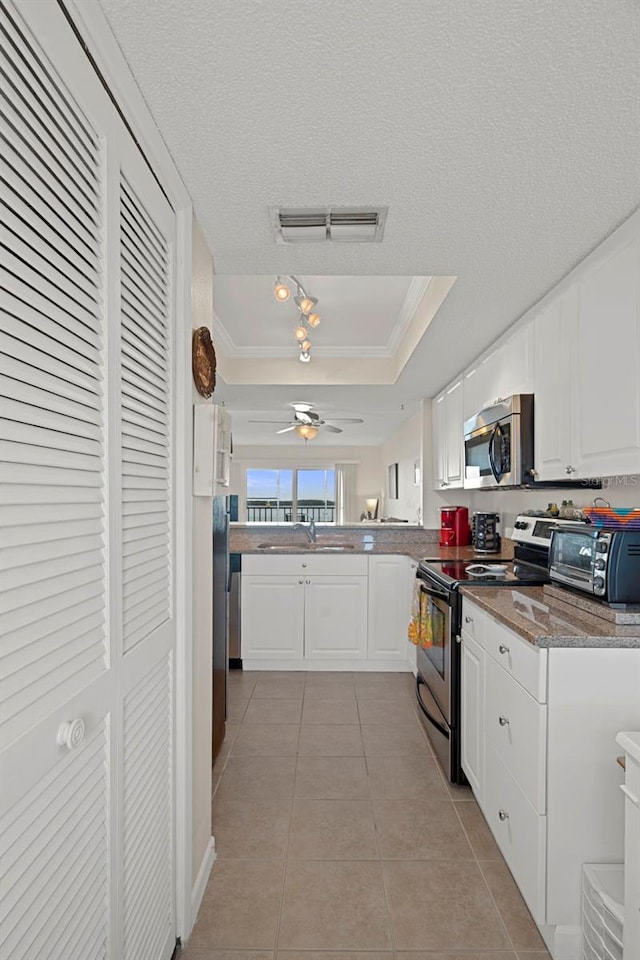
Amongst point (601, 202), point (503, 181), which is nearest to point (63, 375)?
point (503, 181)

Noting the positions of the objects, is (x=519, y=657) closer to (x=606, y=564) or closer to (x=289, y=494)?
(x=606, y=564)

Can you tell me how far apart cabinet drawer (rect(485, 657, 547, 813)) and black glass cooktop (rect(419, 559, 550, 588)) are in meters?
0.55

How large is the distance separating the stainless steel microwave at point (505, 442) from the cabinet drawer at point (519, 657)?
34.7 inches

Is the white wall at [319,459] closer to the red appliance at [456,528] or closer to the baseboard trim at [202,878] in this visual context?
the red appliance at [456,528]

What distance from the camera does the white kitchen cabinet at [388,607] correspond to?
4.55m

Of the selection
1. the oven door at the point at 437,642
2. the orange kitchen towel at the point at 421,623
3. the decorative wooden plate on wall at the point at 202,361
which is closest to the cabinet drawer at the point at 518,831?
the oven door at the point at 437,642

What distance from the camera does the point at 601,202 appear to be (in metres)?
1.84

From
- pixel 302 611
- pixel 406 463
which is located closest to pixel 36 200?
pixel 302 611

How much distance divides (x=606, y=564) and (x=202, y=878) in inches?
65.4

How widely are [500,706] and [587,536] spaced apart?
667 millimetres

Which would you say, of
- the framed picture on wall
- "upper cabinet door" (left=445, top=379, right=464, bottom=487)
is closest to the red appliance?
"upper cabinet door" (left=445, top=379, right=464, bottom=487)

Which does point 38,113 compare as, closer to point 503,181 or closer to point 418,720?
point 503,181

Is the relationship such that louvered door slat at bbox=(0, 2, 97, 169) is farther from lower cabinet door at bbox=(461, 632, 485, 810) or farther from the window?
the window

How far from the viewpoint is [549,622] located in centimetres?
193
